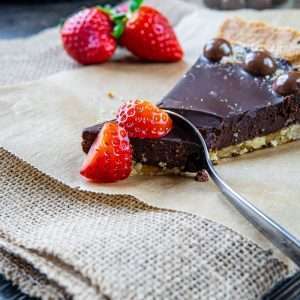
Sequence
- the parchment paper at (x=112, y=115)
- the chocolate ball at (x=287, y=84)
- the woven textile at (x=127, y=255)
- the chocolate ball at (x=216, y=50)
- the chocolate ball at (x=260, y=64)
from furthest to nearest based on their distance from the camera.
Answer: the chocolate ball at (x=216, y=50)
the chocolate ball at (x=260, y=64)
the chocolate ball at (x=287, y=84)
the parchment paper at (x=112, y=115)
the woven textile at (x=127, y=255)

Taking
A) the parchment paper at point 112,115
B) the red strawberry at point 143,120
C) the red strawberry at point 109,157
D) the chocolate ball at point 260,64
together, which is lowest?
the parchment paper at point 112,115

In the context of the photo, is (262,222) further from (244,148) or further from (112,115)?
(112,115)

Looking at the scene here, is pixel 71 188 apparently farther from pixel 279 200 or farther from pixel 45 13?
pixel 45 13

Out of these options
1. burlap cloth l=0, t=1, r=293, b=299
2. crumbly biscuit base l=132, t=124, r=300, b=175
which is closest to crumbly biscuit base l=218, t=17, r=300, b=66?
crumbly biscuit base l=132, t=124, r=300, b=175

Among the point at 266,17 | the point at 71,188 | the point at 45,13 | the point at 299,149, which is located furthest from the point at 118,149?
the point at 45,13

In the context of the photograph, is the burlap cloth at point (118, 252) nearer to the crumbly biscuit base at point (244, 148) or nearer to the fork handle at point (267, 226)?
the fork handle at point (267, 226)

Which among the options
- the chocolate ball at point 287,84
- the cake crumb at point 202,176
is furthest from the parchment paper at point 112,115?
the chocolate ball at point 287,84

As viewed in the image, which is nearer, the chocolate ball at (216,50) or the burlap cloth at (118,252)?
the burlap cloth at (118,252)
